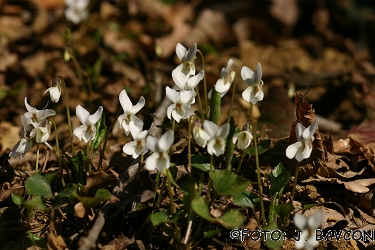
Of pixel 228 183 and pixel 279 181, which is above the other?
pixel 228 183

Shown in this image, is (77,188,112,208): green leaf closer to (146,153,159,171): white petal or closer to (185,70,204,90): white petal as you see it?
(146,153,159,171): white petal

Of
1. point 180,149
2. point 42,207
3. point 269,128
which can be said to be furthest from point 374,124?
point 42,207

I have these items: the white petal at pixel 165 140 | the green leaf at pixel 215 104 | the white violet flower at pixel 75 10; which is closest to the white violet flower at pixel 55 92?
the white petal at pixel 165 140

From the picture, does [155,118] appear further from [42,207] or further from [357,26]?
[357,26]

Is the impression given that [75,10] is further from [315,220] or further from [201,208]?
[315,220]

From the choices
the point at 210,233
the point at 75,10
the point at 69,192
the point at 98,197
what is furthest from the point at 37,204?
the point at 75,10

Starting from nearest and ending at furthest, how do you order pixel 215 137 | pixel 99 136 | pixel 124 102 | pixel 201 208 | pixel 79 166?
pixel 201 208
pixel 215 137
pixel 124 102
pixel 79 166
pixel 99 136
